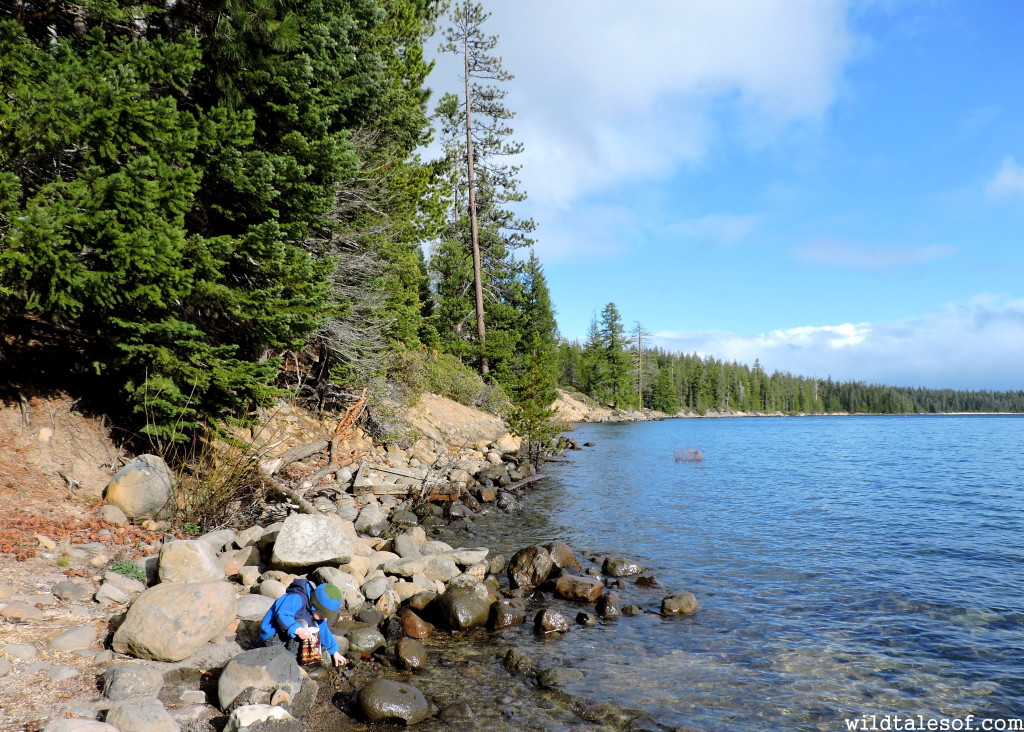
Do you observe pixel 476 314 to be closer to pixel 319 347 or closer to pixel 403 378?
pixel 403 378

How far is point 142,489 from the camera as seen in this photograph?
9.86 meters

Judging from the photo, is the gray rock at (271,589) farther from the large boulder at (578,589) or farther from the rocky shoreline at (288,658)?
the large boulder at (578,589)

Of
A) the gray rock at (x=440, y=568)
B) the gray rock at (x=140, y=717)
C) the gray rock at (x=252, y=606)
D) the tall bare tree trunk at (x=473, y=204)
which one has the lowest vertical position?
the gray rock at (x=440, y=568)

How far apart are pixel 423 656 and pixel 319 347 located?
41.1 ft

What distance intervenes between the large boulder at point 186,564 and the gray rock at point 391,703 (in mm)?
3122

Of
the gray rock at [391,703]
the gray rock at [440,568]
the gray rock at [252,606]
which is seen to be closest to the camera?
the gray rock at [391,703]

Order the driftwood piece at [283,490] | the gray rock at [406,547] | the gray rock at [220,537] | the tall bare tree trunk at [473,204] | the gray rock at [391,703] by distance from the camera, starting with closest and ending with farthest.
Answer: the gray rock at [391,703] < the gray rock at [220,537] < the gray rock at [406,547] < the driftwood piece at [283,490] < the tall bare tree trunk at [473,204]

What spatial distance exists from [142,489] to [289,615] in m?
5.00

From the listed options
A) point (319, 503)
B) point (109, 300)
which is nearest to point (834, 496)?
point (319, 503)

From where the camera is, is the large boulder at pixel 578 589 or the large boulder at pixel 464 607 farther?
the large boulder at pixel 578 589

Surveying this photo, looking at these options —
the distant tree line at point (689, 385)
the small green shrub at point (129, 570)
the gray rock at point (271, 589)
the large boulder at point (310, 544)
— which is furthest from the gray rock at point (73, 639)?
the distant tree line at point (689, 385)

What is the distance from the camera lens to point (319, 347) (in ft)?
59.1

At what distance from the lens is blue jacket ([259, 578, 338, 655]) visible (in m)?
6.76

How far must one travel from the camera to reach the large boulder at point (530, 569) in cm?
1085
